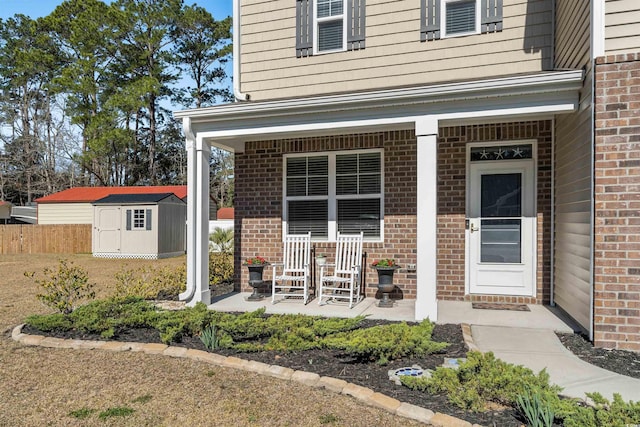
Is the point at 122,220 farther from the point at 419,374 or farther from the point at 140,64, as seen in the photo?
the point at 419,374

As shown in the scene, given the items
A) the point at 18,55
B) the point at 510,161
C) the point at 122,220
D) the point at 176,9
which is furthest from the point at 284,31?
the point at 18,55

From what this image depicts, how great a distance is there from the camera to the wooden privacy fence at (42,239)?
61.3ft

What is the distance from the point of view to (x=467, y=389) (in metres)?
3.00

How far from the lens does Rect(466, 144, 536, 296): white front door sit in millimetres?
6145

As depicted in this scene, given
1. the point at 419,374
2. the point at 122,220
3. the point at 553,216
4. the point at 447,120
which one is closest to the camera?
the point at 419,374

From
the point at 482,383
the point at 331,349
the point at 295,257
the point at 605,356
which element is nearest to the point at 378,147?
the point at 295,257

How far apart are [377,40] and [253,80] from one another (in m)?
2.22

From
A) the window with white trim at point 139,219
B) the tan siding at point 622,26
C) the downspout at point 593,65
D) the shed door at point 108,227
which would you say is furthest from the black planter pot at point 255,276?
the shed door at point 108,227

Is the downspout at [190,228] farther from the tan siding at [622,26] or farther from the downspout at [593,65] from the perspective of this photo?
the tan siding at [622,26]

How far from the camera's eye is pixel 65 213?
2078cm

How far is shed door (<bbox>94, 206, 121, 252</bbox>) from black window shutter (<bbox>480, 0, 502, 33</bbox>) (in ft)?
46.6

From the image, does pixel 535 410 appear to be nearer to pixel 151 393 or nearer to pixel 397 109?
pixel 151 393

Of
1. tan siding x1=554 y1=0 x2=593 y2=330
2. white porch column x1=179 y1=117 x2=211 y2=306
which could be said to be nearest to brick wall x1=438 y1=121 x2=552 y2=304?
tan siding x1=554 y1=0 x2=593 y2=330

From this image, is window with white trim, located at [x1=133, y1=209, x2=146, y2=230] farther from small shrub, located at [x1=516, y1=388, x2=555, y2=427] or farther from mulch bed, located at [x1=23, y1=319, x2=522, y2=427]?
small shrub, located at [x1=516, y1=388, x2=555, y2=427]
